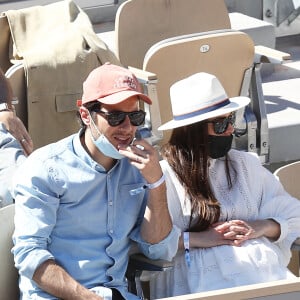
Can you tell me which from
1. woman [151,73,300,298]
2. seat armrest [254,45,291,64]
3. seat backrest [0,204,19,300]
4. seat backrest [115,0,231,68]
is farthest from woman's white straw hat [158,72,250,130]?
seat backrest [115,0,231,68]

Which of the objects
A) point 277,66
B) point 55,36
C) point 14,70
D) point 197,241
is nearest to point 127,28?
point 55,36

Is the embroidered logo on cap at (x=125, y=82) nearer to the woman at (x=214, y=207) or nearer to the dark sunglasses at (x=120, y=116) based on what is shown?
the dark sunglasses at (x=120, y=116)

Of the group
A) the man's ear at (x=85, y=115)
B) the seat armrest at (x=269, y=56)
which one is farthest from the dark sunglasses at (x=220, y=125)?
→ the seat armrest at (x=269, y=56)

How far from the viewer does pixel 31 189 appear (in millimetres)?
2875

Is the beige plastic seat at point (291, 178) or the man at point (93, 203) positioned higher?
the man at point (93, 203)

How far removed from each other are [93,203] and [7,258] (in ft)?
1.09

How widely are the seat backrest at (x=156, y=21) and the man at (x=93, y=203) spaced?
224cm

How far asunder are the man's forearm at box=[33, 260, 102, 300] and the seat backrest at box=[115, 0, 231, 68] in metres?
2.59

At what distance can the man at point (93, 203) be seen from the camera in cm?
286

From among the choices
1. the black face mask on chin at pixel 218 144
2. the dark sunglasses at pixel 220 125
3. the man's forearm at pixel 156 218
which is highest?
the dark sunglasses at pixel 220 125

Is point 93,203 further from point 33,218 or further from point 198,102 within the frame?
point 198,102

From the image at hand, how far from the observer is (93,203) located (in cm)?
298

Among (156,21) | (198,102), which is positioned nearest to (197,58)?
(156,21)

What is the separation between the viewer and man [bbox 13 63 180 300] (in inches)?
113
